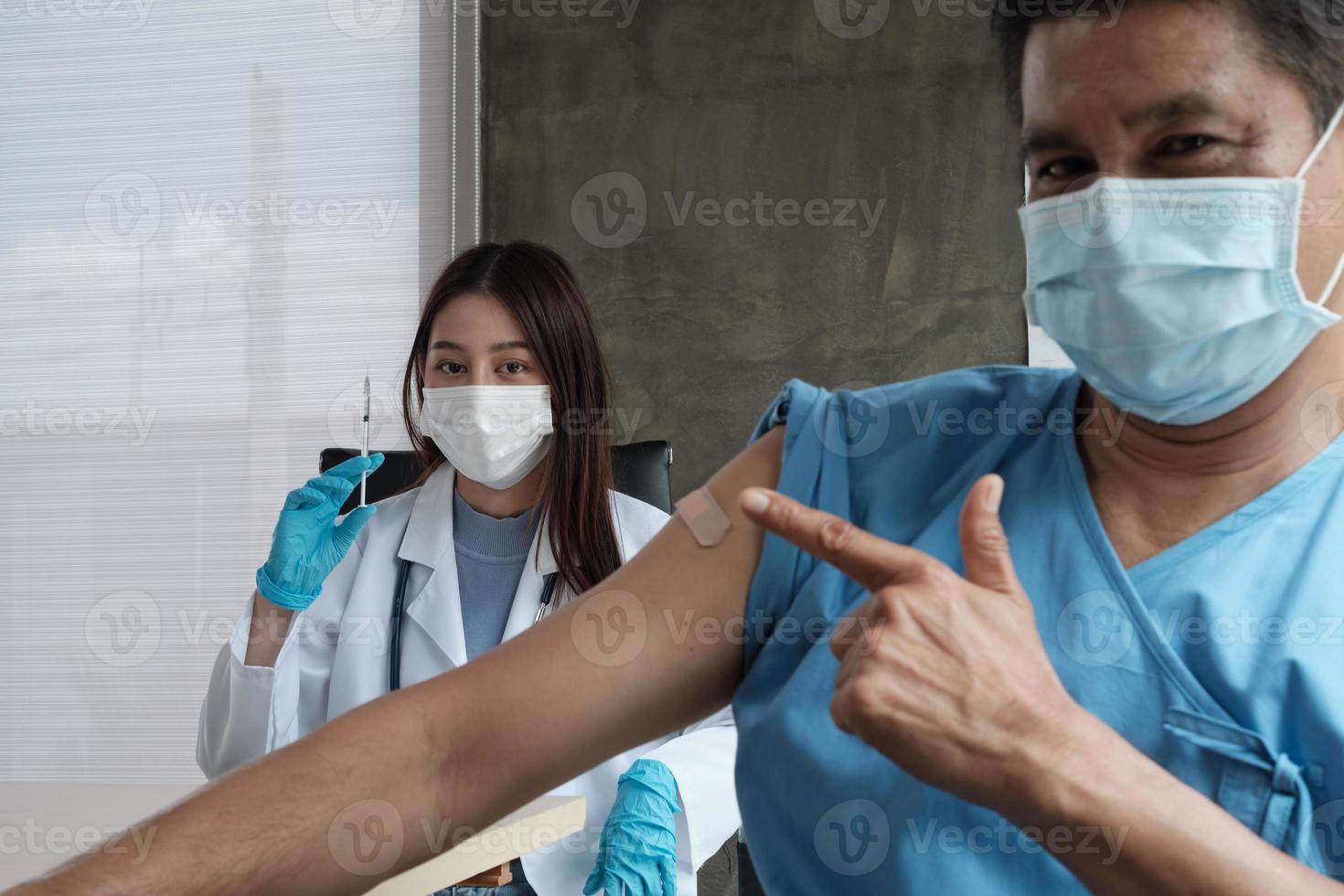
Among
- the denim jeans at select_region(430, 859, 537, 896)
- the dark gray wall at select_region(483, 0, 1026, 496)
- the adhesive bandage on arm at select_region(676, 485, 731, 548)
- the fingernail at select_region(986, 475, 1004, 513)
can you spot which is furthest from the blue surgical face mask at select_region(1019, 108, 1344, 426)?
the dark gray wall at select_region(483, 0, 1026, 496)

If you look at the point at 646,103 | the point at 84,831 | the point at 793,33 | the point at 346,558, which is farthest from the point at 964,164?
the point at 84,831

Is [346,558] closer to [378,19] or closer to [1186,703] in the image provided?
[1186,703]

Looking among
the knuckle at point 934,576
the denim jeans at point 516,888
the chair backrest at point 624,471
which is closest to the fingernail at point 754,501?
the knuckle at point 934,576

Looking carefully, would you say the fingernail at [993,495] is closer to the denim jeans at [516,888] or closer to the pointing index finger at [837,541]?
the pointing index finger at [837,541]

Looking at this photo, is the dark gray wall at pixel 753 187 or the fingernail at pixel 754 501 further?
the dark gray wall at pixel 753 187

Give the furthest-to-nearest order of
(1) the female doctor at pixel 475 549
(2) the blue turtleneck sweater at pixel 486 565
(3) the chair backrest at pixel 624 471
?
(3) the chair backrest at pixel 624 471 < (2) the blue turtleneck sweater at pixel 486 565 < (1) the female doctor at pixel 475 549

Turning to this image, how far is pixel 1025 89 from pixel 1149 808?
1.79 feet

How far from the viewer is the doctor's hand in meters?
0.72

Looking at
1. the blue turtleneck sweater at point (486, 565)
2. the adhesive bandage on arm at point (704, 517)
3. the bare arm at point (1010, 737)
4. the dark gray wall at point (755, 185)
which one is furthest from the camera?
the dark gray wall at point (755, 185)

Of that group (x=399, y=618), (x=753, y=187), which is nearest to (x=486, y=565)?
(x=399, y=618)

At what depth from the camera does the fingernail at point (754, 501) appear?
797mm

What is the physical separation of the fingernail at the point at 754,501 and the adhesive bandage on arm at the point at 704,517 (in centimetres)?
16

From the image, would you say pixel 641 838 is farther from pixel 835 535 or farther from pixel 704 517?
pixel 835 535

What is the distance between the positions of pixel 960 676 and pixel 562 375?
159 cm
